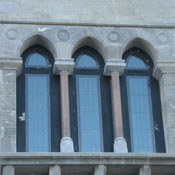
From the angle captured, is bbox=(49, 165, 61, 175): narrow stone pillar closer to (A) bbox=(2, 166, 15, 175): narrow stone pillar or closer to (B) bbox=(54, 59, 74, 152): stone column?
(A) bbox=(2, 166, 15, 175): narrow stone pillar

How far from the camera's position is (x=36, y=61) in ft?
70.3

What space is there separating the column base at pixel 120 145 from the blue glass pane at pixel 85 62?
2.16 m

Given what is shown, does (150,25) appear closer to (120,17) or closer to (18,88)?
(120,17)

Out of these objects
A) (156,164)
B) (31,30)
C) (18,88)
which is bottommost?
(156,164)

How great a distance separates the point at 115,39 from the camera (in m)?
21.5

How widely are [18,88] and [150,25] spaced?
358 cm

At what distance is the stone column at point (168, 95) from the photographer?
20.5 meters

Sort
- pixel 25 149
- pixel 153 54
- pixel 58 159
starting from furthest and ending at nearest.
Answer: pixel 153 54 → pixel 25 149 → pixel 58 159

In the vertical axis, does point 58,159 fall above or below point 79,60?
below

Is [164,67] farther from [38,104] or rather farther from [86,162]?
[86,162]

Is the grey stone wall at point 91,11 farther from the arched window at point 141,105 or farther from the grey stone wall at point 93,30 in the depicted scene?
the arched window at point 141,105

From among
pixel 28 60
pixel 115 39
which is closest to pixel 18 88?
pixel 28 60

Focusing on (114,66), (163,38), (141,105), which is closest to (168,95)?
(141,105)

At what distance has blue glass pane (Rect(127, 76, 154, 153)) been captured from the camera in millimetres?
20703
